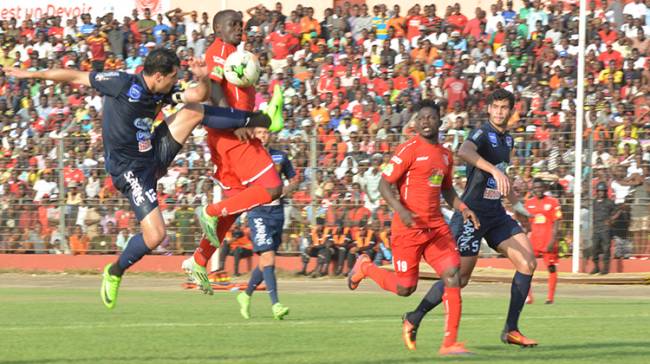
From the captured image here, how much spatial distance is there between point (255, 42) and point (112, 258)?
7240mm

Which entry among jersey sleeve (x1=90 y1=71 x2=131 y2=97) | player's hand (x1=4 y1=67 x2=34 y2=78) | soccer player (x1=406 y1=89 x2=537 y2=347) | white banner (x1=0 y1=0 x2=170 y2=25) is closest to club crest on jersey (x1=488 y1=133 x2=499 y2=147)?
soccer player (x1=406 y1=89 x2=537 y2=347)

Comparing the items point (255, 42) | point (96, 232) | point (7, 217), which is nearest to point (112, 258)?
point (96, 232)

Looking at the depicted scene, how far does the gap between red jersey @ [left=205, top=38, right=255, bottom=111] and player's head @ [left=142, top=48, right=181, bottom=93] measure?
30.5 inches

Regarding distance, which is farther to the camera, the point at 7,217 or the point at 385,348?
the point at 7,217

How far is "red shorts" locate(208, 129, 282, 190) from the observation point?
40.3 feet

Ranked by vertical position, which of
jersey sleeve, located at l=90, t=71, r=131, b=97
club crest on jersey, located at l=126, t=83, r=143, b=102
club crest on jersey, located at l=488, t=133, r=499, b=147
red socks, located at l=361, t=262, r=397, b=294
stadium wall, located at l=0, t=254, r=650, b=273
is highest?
jersey sleeve, located at l=90, t=71, r=131, b=97

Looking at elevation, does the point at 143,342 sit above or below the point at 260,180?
below

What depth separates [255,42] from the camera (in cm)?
3048

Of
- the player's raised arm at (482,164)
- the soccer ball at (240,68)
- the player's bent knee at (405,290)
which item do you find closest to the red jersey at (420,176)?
the player's raised arm at (482,164)

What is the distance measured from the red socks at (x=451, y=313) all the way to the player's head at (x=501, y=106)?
1.96 m

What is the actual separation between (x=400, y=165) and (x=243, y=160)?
2.46 m

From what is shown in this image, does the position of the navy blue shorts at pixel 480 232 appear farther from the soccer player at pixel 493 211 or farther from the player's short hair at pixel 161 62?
the player's short hair at pixel 161 62

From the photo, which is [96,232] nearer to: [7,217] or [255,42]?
[7,217]

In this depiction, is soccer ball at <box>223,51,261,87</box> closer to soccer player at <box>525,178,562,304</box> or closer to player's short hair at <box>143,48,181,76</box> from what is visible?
player's short hair at <box>143,48,181,76</box>
